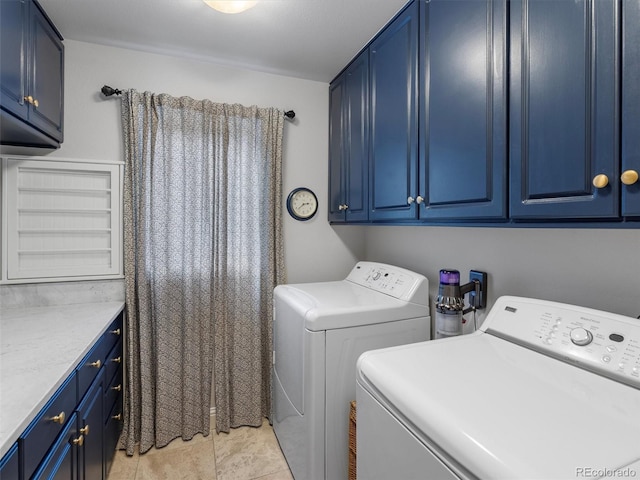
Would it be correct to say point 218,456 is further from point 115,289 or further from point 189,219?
point 189,219

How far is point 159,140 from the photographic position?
205 centimetres

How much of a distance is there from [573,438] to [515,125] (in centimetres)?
87

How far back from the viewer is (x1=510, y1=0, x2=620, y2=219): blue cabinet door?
2.60 feet

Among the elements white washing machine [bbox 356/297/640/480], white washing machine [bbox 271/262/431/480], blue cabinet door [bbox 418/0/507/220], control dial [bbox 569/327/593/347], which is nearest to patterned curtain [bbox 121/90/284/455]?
white washing machine [bbox 271/262/431/480]

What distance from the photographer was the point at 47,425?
0.98 meters

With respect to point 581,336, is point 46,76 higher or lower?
higher

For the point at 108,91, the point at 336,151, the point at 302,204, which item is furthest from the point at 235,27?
the point at 302,204

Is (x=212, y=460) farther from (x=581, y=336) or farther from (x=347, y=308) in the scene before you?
(x=581, y=336)

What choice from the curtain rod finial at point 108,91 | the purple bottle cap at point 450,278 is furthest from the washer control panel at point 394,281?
the curtain rod finial at point 108,91

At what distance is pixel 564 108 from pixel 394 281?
1175 millimetres

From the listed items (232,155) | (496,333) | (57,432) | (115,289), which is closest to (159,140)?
(232,155)

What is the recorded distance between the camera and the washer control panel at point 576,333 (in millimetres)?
842

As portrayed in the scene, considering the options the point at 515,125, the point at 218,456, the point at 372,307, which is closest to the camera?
the point at 515,125

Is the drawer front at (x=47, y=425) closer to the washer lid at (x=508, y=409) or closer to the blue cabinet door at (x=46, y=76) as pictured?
the washer lid at (x=508, y=409)
